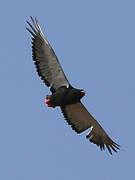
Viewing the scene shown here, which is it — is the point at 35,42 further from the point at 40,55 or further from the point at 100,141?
the point at 100,141

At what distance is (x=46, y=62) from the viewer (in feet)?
115

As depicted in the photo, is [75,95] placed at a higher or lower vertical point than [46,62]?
lower

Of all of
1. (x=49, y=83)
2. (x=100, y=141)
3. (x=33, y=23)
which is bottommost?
(x=100, y=141)

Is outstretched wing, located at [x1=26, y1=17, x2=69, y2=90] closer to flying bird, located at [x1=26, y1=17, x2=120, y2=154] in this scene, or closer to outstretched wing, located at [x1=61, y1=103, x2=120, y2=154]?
flying bird, located at [x1=26, y1=17, x2=120, y2=154]

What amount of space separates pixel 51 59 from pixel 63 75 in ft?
2.95

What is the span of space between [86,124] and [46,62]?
13.5ft

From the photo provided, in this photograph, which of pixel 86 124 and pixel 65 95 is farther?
pixel 86 124

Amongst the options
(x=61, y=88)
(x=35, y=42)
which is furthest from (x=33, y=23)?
(x=61, y=88)

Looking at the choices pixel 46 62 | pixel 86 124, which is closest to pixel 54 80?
pixel 46 62

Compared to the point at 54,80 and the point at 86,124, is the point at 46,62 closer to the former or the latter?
the point at 54,80

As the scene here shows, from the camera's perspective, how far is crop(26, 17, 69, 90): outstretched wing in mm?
34844

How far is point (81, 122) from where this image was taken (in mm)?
37188

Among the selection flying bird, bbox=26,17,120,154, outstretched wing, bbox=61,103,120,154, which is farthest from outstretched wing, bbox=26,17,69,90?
outstretched wing, bbox=61,103,120,154

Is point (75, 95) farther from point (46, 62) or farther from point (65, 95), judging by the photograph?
point (46, 62)
